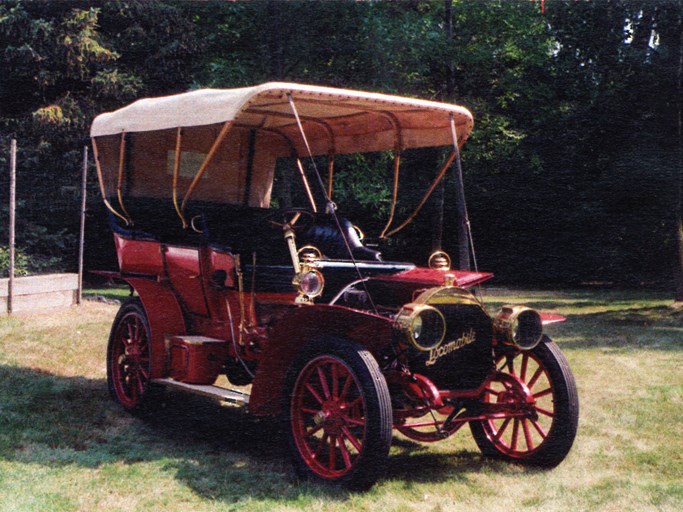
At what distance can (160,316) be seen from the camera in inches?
232

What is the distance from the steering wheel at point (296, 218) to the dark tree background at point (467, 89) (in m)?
5.99

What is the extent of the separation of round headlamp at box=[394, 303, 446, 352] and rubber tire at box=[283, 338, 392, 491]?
22cm

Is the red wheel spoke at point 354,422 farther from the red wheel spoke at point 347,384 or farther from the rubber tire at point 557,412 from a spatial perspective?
the rubber tire at point 557,412

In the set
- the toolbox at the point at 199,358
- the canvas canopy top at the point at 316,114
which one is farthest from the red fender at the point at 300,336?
the canvas canopy top at the point at 316,114

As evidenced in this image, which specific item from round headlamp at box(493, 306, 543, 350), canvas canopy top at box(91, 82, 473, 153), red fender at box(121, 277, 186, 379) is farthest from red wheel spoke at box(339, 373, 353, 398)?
red fender at box(121, 277, 186, 379)

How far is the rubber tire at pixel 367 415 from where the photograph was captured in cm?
405

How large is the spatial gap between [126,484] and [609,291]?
593 inches

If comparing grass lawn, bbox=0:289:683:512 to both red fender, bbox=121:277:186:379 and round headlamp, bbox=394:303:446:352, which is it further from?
round headlamp, bbox=394:303:446:352

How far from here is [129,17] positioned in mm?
15734

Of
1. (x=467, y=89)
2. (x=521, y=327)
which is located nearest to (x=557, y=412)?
(x=521, y=327)

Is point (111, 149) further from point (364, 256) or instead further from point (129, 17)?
point (129, 17)

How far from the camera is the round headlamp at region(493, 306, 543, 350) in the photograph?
4.59 m

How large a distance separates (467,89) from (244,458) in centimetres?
1227

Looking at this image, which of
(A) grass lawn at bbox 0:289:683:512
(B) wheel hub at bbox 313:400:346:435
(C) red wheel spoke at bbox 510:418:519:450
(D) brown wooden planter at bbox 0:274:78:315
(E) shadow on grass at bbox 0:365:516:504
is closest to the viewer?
(A) grass lawn at bbox 0:289:683:512
